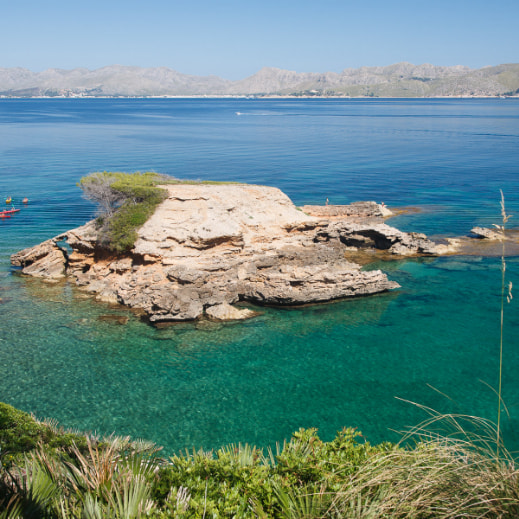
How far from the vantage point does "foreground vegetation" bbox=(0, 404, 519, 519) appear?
586 centimetres

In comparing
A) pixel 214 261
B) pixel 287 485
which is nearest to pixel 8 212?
pixel 214 261

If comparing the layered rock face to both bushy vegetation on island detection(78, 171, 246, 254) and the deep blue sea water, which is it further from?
the deep blue sea water

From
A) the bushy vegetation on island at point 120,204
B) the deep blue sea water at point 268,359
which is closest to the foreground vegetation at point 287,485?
the deep blue sea water at point 268,359

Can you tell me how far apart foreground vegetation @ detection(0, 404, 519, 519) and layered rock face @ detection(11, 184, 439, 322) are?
15583 mm

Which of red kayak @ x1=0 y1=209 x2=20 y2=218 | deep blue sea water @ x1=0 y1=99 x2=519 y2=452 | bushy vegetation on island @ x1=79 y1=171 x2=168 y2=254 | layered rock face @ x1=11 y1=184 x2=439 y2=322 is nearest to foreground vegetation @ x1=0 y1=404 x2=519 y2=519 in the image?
deep blue sea water @ x1=0 y1=99 x2=519 y2=452

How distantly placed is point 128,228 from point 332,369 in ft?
49.9

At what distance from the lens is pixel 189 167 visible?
65.6 m

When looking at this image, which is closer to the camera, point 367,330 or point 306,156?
point 367,330

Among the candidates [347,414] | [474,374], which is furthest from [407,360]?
[347,414]

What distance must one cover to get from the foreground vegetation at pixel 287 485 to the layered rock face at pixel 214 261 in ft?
51.1

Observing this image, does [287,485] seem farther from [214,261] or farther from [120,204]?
[120,204]

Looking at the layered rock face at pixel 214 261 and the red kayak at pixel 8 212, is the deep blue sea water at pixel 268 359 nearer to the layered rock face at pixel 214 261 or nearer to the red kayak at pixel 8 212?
the layered rock face at pixel 214 261

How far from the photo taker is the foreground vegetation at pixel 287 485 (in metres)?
5.86

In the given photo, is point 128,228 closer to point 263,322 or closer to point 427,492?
Answer: point 263,322
